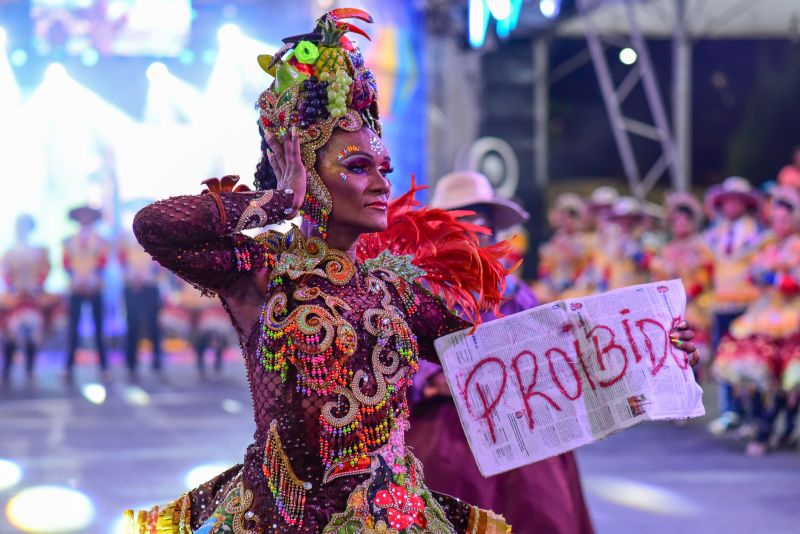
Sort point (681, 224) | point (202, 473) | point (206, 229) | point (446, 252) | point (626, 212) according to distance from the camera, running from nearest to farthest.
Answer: point (206, 229)
point (446, 252)
point (202, 473)
point (681, 224)
point (626, 212)

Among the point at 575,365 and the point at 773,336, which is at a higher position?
the point at 773,336

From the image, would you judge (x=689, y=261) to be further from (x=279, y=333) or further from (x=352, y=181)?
(x=279, y=333)

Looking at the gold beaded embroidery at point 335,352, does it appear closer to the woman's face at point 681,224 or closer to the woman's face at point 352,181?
the woman's face at point 352,181

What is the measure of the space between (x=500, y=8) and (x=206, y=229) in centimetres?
803

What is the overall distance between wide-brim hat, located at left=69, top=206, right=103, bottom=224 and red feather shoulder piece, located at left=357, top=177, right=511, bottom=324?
9.76m

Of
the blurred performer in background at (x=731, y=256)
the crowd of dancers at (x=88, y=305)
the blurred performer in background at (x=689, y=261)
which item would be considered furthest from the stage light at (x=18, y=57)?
the blurred performer in background at (x=731, y=256)

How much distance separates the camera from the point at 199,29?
53.8 ft

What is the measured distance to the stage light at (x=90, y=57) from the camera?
A: 53.7ft

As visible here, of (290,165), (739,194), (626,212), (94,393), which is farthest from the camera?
(94,393)

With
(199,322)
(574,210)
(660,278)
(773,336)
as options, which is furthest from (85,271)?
(773,336)

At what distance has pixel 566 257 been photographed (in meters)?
11.5

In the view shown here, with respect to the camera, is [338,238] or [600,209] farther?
[600,209]

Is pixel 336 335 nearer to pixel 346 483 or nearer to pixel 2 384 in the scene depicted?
pixel 346 483

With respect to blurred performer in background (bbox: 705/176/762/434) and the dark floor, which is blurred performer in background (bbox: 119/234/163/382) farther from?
blurred performer in background (bbox: 705/176/762/434)
